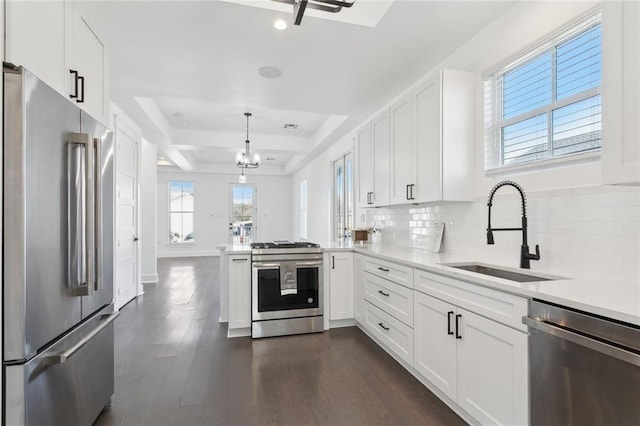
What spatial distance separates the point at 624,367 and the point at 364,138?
3.48 metres

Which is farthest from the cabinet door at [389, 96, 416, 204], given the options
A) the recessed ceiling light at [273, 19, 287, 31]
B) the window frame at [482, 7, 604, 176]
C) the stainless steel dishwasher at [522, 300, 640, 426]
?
the stainless steel dishwasher at [522, 300, 640, 426]

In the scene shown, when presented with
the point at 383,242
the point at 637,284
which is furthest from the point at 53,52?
the point at 383,242

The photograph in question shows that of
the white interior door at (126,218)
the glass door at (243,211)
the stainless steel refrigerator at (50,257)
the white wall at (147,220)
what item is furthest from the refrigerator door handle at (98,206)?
the glass door at (243,211)

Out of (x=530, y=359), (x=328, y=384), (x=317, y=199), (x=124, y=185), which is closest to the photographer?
(x=530, y=359)

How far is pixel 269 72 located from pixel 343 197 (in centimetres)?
323

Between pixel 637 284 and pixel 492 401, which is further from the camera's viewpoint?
pixel 492 401

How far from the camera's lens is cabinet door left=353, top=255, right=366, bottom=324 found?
351 cm

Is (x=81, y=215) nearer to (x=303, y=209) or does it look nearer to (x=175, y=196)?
(x=303, y=209)

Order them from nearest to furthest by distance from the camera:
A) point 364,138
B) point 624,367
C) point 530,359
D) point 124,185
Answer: point 624,367, point 530,359, point 364,138, point 124,185

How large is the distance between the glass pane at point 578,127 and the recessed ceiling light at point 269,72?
7.92 ft

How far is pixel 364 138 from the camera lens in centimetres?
423

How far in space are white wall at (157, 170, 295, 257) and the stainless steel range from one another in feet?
24.9

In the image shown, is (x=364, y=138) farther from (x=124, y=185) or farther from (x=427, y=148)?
(x=124, y=185)

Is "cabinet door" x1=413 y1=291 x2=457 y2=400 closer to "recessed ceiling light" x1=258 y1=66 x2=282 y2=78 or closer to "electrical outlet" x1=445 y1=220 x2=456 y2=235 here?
"electrical outlet" x1=445 y1=220 x2=456 y2=235
